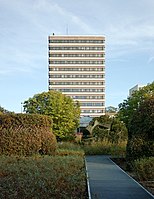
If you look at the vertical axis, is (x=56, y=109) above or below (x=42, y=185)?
above

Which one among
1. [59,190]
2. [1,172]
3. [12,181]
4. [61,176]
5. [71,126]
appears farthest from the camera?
[71,126]

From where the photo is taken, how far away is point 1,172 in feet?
46.9

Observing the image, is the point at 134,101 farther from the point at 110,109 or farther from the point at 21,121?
the point at 110,109

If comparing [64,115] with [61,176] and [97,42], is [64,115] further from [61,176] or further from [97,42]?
[97,42]

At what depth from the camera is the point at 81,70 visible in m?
134

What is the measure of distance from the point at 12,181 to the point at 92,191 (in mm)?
2478

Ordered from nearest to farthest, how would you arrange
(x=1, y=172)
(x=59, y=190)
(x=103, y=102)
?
(x=59, y=190), (x=1, y=172), (x=103, y=102)

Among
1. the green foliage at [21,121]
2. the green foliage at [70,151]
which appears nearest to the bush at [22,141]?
the green foliage at [21,121]

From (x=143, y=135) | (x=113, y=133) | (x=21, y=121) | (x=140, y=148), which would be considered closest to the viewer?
(x=140, y=148)

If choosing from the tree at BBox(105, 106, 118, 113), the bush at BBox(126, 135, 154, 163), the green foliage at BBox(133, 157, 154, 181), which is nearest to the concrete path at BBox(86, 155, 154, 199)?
the green foliage at BBox(133, 157, 154, 181)

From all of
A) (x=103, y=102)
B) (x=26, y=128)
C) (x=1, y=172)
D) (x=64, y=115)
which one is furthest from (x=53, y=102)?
(x=103, y=102)

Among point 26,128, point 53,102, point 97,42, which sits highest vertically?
point 97,42

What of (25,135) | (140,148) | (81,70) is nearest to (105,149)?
(25,135)

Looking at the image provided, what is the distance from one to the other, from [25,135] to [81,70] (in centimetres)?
11102
